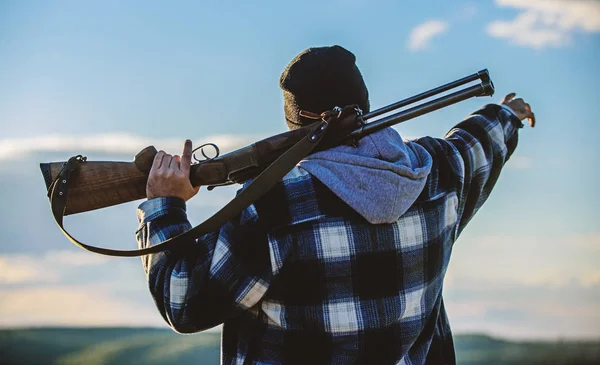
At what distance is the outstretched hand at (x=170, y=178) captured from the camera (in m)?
3.71

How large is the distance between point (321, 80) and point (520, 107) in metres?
1.50

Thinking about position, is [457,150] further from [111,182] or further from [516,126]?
[111,182]

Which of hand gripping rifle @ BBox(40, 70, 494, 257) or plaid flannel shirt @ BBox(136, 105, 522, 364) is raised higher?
hand gripping rifle @ BBox(40, 70, 494, 257)

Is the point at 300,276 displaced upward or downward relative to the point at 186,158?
downward

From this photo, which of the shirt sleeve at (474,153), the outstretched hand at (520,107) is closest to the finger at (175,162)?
the shirt sleeve at (474,153)

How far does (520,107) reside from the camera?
456 centimetres

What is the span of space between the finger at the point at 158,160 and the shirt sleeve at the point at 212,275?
0.45m

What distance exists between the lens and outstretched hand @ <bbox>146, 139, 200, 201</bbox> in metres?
3.71

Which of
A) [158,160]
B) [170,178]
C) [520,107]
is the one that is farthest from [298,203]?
[520,107]

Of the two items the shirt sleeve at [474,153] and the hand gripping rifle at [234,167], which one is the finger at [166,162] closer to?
the hand gripping rifle at [234,167]

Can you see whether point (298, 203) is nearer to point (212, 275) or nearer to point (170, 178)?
point (212, 275)

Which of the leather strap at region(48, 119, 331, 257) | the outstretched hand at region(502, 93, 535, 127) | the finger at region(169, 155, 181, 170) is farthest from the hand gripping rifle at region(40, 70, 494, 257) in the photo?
the outstretched hand at region(502, 93, 535, 127)

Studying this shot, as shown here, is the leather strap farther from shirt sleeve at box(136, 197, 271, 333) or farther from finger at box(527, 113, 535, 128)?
finger at box(527, 113, 535, 128)

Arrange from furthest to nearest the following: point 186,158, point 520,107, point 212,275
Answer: point 520,107 < point 186,158 < point 212,275
